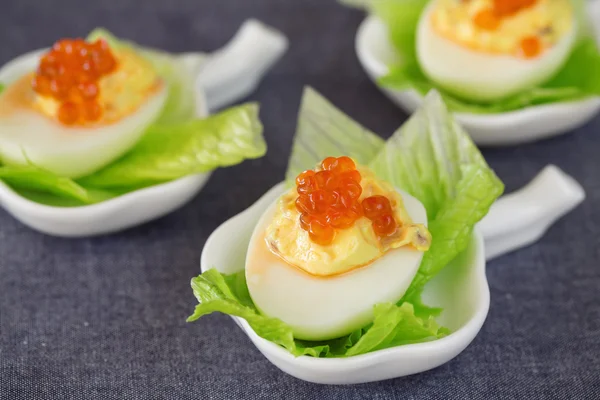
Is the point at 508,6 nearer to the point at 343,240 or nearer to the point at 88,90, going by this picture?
the point at 343,240

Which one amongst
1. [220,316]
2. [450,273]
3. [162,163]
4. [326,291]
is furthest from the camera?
[162,163]

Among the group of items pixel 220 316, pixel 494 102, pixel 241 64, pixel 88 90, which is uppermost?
pixel 88 90

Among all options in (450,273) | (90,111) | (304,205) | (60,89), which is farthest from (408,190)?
(60,89)

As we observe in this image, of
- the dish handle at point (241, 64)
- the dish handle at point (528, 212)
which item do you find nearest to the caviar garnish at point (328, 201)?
the dish handle at point (528, 212)

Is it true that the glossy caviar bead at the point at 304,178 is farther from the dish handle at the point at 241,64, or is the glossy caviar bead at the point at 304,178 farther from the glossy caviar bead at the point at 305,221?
the dish handle at the point at 241,64

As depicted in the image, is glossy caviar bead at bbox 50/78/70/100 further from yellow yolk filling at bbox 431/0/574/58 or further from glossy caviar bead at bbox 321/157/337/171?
yellow yolk filling at bbox 431/0/574/58

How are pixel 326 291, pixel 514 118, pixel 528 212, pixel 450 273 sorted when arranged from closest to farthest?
1. pixel 326 291
2. pixel 450 273
3. pixel 528 212
4. pixel 514 118
